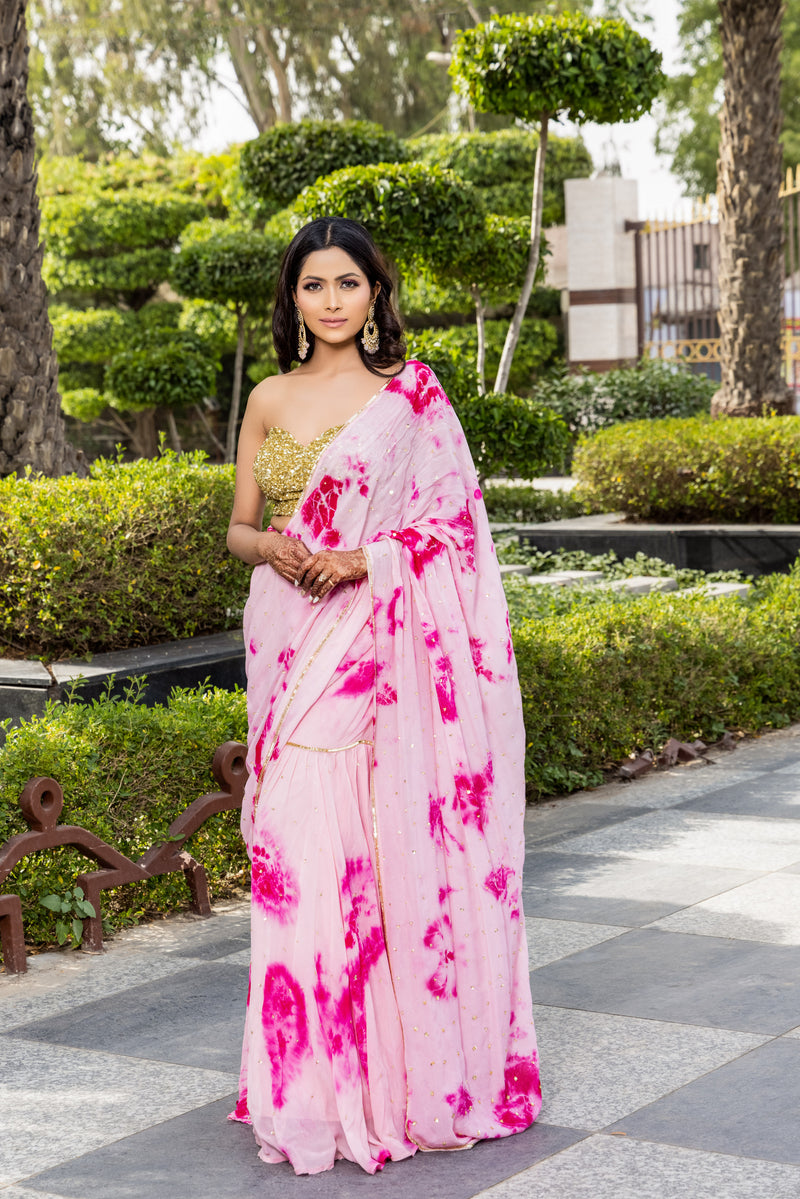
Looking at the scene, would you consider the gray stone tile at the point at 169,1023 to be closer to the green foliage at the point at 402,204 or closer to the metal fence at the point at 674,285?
the green foliage at the point at 402,204

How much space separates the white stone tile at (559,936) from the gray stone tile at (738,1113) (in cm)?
96

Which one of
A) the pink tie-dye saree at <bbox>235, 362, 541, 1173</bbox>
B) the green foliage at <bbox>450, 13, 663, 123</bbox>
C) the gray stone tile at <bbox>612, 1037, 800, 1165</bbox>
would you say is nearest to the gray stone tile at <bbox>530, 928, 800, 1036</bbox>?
the gray stone tile at <bbox>612, 1037, 800, 1165</bbox>

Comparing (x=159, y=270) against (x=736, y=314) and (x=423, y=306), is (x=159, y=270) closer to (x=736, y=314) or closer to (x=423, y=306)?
(x=423, y=306)

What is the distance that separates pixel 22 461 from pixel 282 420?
4052 mm

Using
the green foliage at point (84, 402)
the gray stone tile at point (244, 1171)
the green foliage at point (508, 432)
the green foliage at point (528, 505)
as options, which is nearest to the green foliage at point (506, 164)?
the green foliage at point (84, 402)

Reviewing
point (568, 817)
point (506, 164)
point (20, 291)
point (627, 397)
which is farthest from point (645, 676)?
point (506, 164)

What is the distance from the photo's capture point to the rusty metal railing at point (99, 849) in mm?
4512

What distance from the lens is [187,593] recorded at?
6648 mm

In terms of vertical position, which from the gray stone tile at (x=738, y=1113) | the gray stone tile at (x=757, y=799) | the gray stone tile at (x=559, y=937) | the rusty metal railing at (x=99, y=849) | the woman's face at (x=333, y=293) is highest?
the woman's face at (x=333, y=293)

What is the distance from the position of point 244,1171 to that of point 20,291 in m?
5.14

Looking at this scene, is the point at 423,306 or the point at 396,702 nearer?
the point at 396,702

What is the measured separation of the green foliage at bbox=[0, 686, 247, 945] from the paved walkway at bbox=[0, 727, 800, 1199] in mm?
163

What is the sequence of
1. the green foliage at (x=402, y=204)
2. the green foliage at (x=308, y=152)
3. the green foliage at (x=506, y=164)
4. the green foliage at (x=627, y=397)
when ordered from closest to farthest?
the green foliage at (x=402, y=204) → the green foliage at (x=308, y=152) → the green foliage at (x=627, y=397) → the green foliage at (x=506, y=164)

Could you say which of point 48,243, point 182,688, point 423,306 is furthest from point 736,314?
point 48,243
